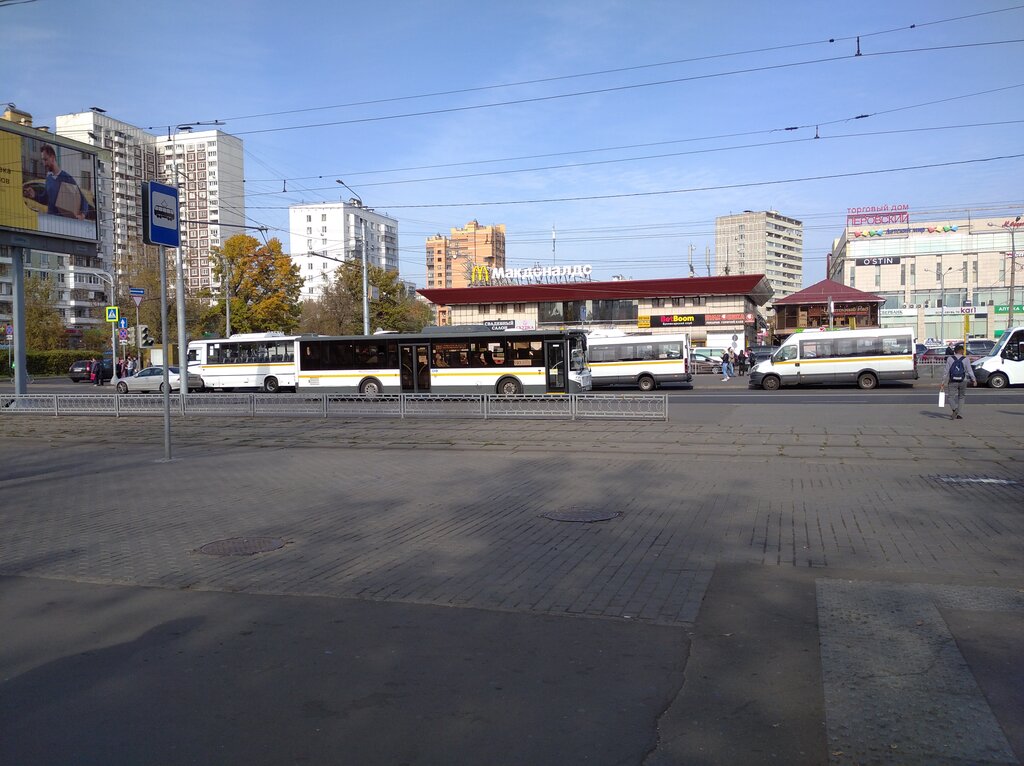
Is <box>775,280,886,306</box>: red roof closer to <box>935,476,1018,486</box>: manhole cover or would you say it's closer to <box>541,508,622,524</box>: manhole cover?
<box>935,476,1018,486</box>: manhole cover

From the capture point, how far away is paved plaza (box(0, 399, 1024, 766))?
3.74m

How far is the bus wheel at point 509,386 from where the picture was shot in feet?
98.2

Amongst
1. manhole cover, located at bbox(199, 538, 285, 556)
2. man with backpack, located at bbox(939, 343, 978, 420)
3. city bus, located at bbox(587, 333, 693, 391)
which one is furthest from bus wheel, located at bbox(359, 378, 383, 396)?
manhole cover, located at bbox(199, 538, 285, 556)

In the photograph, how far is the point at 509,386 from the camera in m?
30.0

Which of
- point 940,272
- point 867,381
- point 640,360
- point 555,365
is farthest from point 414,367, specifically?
point 940,272

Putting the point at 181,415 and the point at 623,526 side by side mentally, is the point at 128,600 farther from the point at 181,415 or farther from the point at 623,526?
the point at 181,415

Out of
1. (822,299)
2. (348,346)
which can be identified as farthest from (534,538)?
(822,299)

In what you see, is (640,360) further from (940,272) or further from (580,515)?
(940,272)

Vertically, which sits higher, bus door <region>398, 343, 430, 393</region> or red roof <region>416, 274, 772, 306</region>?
red roof <region>416, 274, 772, 306</region>

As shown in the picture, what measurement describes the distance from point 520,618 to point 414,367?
26.5 meters

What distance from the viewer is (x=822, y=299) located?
66.3 metres

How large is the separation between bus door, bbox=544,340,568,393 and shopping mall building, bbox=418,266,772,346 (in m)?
37.8

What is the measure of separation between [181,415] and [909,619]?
24.4 metres

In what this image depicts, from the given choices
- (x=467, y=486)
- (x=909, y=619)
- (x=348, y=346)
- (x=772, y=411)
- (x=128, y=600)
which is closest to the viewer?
(x=909, y=619)
